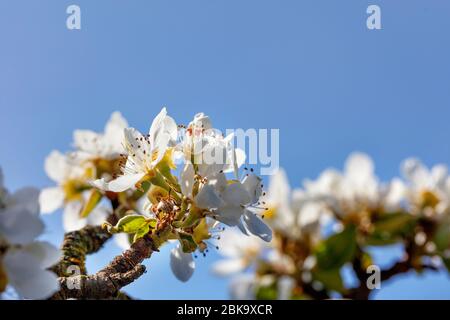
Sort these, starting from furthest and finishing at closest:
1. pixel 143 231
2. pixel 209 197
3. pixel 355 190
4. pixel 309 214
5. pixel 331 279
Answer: pixel 355 190 → pixel 309 214 → pixel 331 279 → pixel 143 231 → pixel 209 197

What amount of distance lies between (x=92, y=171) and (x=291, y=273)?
60 centimetres

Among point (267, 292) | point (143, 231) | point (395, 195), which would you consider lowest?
point (267, 292)

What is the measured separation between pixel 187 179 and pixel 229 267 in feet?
1.62

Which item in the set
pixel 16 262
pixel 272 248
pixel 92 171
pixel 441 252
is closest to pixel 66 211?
pixel 92 171

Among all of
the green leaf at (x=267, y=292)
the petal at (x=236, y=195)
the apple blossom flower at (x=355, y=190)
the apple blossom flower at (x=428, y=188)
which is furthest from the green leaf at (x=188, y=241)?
the apple blossom flower at (x=428, y=188)

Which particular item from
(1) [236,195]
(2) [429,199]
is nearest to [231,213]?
(1) [236,195]

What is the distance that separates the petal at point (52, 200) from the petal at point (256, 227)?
2.16 feet

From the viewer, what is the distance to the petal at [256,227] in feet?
2.68

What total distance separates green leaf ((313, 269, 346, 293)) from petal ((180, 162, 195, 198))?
13.9 inches

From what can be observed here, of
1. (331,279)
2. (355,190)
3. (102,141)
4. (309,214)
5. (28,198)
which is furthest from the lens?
(102,141)

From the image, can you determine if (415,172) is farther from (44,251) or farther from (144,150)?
(44,251)

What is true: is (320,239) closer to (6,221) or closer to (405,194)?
(405,194)

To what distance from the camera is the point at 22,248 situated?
54 centimetres

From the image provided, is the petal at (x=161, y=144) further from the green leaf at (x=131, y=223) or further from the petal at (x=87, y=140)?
the petal at (x=87, y=140)
